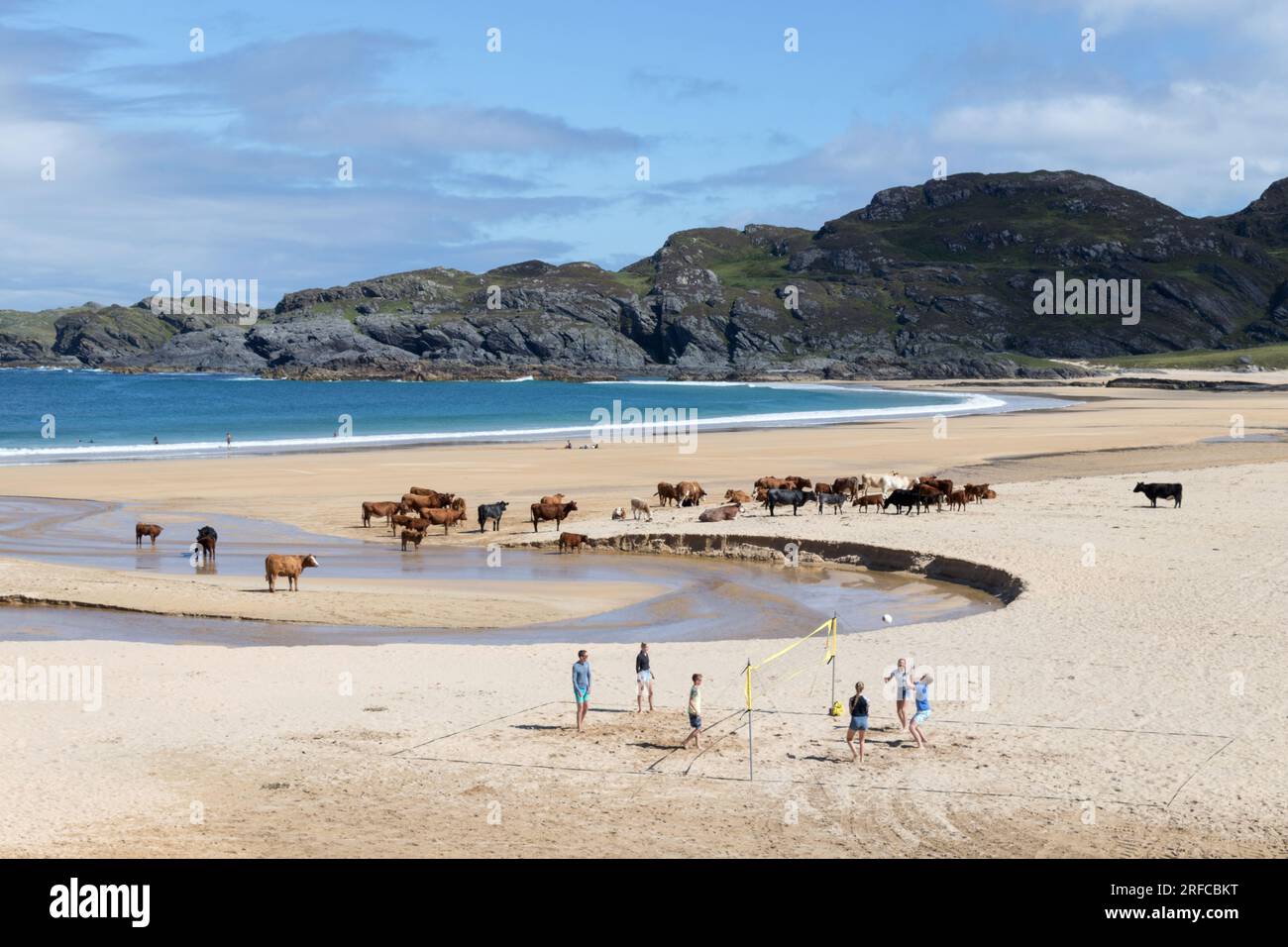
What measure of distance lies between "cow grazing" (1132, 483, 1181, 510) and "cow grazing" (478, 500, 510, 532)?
70.3 ft

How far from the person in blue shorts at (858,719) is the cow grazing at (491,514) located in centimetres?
2479

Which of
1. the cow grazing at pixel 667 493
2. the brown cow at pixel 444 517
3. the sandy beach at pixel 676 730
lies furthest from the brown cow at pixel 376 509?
the cow grazing at pixel 667 493

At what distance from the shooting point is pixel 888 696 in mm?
19609

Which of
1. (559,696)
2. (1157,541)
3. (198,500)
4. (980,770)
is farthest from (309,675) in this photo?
(198,500)

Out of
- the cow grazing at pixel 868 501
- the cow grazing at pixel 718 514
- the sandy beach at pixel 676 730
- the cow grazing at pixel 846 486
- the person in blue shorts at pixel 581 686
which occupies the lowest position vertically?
the sandy beach at pixel 676 730

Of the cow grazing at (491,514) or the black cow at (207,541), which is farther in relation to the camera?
the cow grazing at (491,514)

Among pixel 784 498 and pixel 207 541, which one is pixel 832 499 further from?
pixel 207 541

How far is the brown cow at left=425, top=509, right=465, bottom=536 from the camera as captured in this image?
39.7m

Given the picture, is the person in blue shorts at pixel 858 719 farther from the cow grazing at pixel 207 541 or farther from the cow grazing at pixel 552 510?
the cow grazing at pixel 552 510

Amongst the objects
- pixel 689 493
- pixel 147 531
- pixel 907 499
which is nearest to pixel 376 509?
pixel 147 531

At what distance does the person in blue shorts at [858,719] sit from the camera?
53.3 feet

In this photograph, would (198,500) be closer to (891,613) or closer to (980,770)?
(891,613)

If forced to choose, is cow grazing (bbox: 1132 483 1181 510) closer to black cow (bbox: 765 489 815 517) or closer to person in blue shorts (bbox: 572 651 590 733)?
black cow (bbox: 765 489 815 517)
